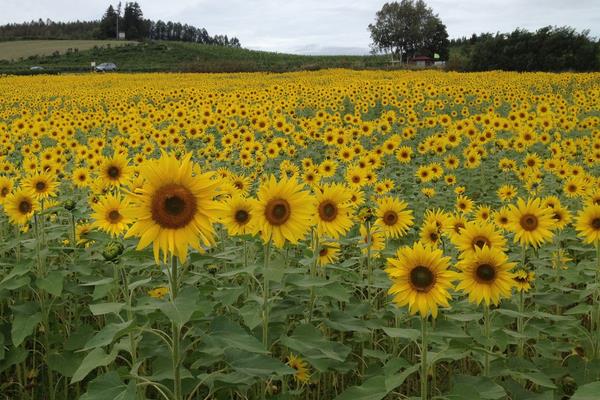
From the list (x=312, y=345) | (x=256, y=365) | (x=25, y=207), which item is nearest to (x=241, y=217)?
(x=312, y=345)

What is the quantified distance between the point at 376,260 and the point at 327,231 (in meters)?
1.41

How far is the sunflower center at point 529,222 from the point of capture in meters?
3.46

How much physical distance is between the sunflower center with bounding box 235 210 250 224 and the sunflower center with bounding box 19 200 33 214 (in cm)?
143

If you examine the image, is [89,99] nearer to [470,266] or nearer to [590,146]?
[590,146]

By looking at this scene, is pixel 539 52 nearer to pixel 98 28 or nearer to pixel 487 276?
pixel 487 276

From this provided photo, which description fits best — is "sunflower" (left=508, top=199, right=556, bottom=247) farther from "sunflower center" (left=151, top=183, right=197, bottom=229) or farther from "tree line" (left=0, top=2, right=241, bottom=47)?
"tree line" (left=0, top=2, right=241, bottom=47)

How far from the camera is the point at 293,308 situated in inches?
121

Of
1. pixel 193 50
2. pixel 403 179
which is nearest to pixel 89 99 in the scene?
pixel 403 179

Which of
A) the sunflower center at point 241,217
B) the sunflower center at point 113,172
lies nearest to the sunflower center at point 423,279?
the sunflower center at point 241,217

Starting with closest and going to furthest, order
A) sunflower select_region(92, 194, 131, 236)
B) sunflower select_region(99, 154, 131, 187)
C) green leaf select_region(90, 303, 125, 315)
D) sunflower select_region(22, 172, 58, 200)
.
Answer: green leaf select_region(90, 303, 125, 315) < sunflower select_region(92, 194, 131, 236) < sunflower select_region(22, 172, 58, 200) < sunflower select_region(99, 154, 131, 187)

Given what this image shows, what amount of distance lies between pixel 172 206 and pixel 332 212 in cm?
119

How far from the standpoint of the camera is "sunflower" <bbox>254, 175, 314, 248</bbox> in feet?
8.88

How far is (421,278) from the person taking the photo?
8.14 ft

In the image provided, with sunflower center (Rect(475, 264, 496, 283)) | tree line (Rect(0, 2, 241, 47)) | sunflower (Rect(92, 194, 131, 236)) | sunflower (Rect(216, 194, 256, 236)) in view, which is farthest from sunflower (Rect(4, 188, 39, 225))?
tree line (Rect(0, 2, 241, 47))
